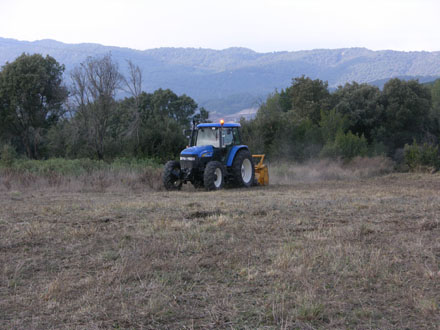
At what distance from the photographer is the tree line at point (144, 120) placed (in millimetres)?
23672

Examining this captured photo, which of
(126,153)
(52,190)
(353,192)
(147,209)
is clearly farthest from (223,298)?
(126,153)

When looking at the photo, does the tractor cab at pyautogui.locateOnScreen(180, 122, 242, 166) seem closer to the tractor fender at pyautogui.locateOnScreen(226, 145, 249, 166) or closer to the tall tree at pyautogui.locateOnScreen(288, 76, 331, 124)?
the tractor fender at pyautogui.locateOnScreen(226, 145, 249, 166)

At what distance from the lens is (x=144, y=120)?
27188 mm

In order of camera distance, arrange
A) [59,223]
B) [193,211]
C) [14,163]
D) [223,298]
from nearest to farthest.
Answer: [223,298] → [59,223] → [193,211] → [14,163]

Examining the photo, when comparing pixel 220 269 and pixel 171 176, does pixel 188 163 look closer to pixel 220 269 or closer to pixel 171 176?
pixel 171 176

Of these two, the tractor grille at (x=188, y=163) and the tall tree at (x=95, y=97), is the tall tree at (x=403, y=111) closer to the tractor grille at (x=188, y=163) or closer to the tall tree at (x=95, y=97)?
the tall tree at (x=95, y=97)

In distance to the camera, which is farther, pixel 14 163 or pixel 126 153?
pixel 126 153

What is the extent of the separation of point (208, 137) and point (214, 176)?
1465 millimetres

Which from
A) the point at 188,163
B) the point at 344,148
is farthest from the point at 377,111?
the point at 188,163

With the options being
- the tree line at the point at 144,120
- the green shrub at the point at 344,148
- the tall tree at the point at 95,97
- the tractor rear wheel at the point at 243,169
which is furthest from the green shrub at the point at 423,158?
the tall tree at the point at 95,97

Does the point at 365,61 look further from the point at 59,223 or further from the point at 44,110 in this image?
the point at 59,223

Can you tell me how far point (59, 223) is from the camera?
726cm

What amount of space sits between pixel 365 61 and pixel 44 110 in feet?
553

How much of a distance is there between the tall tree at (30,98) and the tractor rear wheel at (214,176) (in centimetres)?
1533
